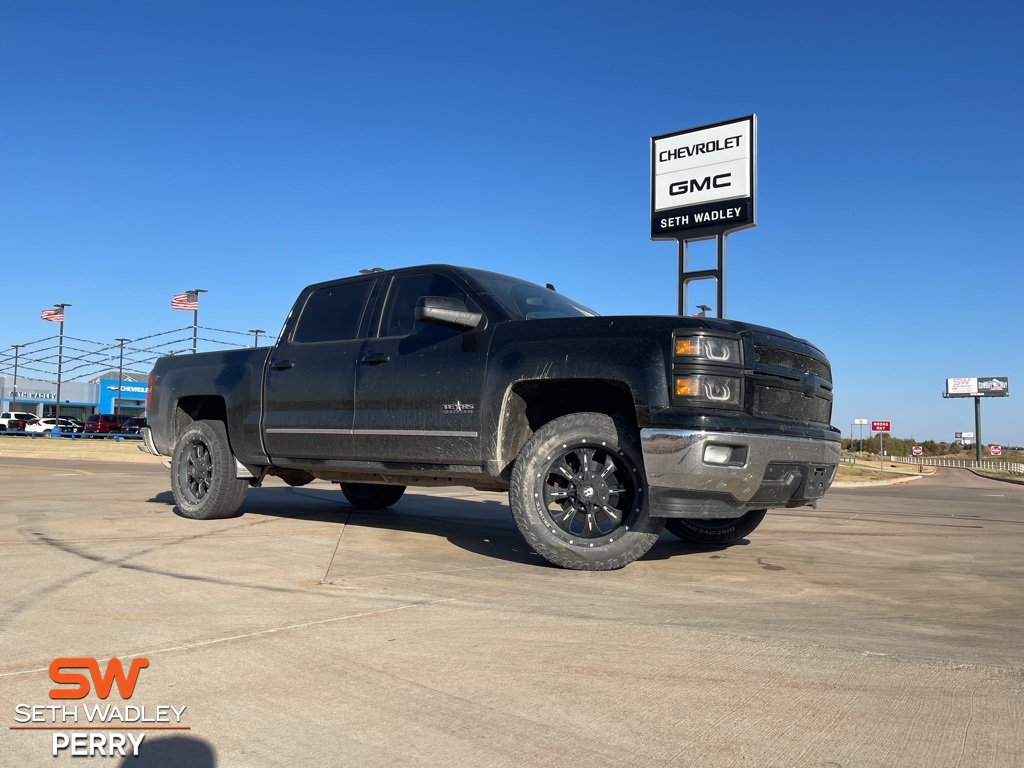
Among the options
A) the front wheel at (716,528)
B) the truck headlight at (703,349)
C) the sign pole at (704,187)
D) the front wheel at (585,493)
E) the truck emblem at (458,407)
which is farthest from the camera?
the sign pole at (704,187)

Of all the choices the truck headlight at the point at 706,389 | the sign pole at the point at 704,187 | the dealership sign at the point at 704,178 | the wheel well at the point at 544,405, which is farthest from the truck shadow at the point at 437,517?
the dealership sign at the point at 704,178

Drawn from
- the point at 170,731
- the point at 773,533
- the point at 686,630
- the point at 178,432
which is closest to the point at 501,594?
the point at 686,630

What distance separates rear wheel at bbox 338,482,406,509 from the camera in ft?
29.1

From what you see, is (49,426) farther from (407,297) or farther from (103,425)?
(407,297)

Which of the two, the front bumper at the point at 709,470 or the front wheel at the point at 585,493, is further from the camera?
the front wheel at the point at 585,493

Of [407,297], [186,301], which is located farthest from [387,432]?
[186,301]

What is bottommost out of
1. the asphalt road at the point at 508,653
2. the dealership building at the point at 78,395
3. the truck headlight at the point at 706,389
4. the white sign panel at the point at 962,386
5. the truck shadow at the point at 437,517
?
the truck shadow at the point at 437,517

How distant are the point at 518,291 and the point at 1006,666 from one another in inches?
157

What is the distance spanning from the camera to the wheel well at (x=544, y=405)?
5301 millimetres

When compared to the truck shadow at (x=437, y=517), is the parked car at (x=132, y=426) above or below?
above

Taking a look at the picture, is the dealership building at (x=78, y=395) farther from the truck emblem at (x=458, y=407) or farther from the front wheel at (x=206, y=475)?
the truck emblem at (x=458, y=407)

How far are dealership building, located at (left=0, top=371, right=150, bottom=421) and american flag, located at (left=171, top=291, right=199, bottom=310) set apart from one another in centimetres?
4001

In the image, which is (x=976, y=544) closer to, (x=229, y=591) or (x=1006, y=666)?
(x=1006, y=666)

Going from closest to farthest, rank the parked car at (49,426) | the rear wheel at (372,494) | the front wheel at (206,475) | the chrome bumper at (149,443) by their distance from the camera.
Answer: the front wheel at (206,475) → the chrome bumper at (149,443) → the rear wheel at (372,494) → the parked car at (49,426)
